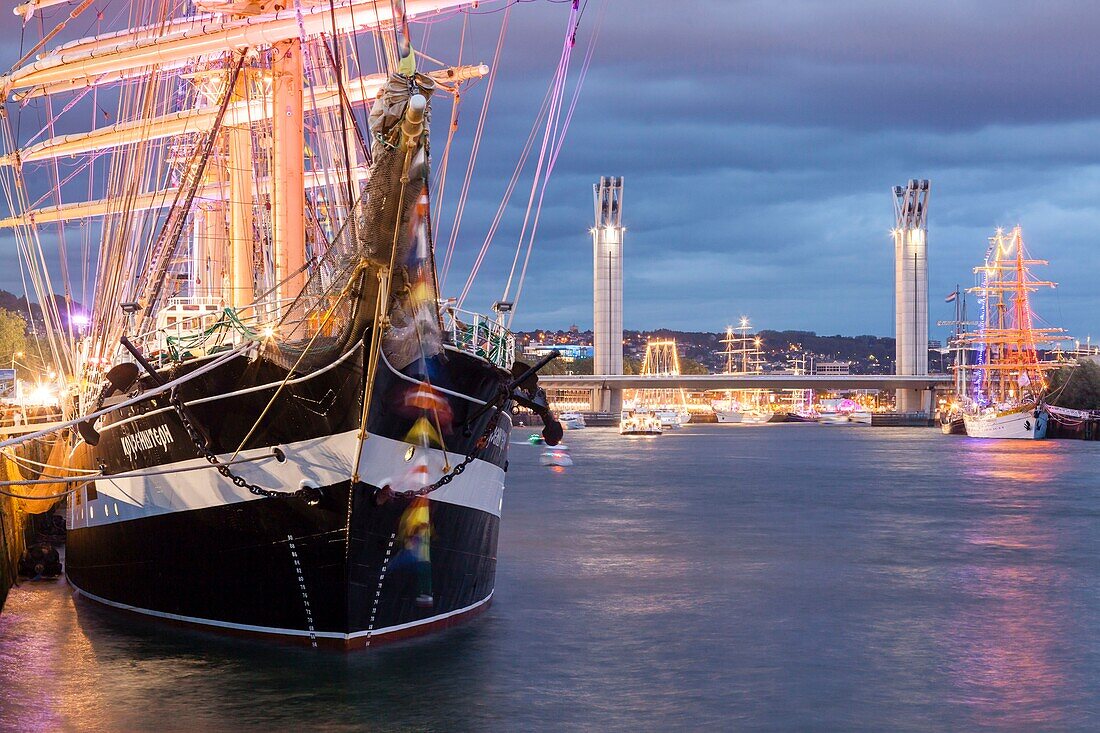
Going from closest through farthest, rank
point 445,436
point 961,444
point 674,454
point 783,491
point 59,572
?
point 445,436 → point 59,572 → point 783,491 → point 674,454 → point 961,444

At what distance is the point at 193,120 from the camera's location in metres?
30.6

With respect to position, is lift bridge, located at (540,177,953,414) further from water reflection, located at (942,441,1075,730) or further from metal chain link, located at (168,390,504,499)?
metal chain link, located at (168,390,504,499)

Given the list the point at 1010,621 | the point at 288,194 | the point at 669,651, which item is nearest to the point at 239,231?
the point at 288,194

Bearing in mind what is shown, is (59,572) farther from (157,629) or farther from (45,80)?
(45,80)

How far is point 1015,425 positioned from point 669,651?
317 feet

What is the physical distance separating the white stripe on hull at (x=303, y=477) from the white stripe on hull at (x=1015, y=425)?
96603mm

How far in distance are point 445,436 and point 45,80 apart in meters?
15.6

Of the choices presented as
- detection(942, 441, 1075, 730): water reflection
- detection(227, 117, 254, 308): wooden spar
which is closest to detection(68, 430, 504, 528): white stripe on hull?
detection(227, 117, 254, 308): wooden spar

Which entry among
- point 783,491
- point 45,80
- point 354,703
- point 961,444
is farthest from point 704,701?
point 961,444

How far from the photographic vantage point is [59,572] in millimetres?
22953

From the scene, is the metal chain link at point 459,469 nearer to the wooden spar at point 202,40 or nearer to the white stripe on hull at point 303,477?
the white stripe on hull at point 303,477

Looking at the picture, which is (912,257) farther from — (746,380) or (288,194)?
(288,194)

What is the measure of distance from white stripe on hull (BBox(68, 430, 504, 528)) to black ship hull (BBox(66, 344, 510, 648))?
0.02 m

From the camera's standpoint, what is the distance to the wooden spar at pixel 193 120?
82.9ft
